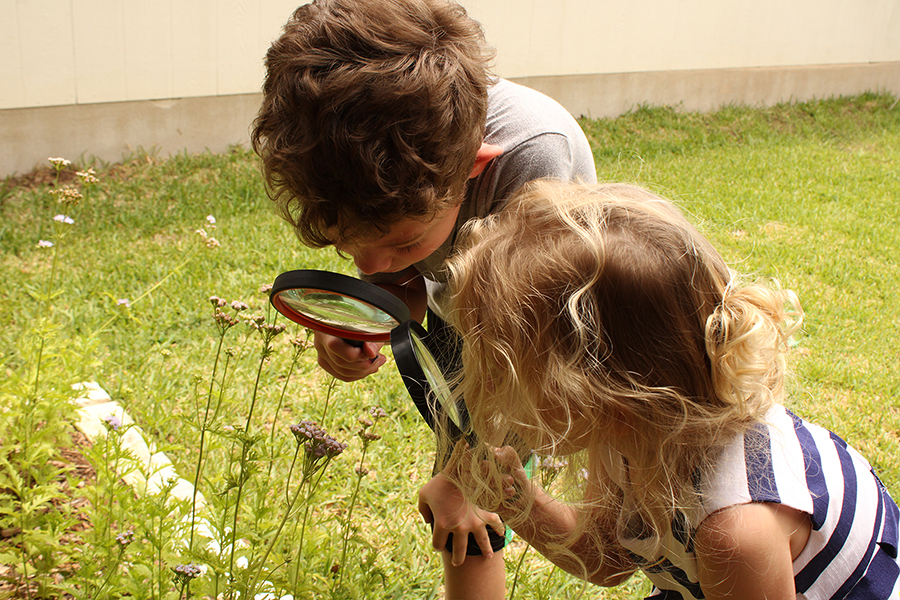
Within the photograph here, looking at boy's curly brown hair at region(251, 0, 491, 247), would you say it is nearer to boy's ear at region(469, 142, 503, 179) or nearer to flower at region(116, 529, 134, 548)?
boy's ear at region(469, 142, 503, 179)

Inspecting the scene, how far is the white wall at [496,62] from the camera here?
16.6 ft

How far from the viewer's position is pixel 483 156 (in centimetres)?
172

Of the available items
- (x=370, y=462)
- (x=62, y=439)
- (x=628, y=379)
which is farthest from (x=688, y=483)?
(x=62, y=439)

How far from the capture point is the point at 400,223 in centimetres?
159

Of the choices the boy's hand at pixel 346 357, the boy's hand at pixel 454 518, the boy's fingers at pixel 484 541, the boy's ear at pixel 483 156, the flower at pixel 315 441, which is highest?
the boy's ear at pixel 483 156

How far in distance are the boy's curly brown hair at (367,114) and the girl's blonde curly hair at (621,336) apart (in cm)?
21

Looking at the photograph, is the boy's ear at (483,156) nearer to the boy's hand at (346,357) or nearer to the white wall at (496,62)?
the boy's hand at (346,357)

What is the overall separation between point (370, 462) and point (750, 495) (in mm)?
1773

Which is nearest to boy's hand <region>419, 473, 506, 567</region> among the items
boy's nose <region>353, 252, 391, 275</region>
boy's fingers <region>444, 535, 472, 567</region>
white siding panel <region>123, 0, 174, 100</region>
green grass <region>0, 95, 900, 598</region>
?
boy's fingers <region>444, 535, 472, 567</region>

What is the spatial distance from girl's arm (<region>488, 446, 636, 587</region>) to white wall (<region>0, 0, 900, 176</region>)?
4817 millimetres

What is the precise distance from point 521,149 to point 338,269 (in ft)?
9.24

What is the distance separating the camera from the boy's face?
1.63m

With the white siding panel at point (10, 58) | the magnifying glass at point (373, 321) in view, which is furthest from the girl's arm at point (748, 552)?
the white siding panel at point (10, 58)

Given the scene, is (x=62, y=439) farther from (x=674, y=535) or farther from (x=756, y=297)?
(x=756, y=297)
